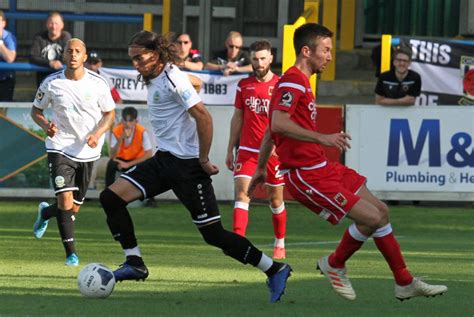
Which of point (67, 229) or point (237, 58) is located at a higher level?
point (237, 58)

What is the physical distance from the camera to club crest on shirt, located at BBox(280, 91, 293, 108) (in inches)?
386

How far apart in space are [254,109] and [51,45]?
7647mm

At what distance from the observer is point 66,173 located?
1301cm

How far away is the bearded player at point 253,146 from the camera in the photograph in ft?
45.3

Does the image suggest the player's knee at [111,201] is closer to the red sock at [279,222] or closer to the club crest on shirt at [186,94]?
the club crest on shirt at [186,94]

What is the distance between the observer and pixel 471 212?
63.2 feet

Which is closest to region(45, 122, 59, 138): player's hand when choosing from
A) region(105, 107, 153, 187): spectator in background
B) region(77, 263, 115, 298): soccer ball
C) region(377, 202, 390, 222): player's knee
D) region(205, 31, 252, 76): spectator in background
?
region(77, 263, 115, 298): soccer ball

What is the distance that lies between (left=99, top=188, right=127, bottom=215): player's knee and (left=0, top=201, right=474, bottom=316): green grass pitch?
68cm

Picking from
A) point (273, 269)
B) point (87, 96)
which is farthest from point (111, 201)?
point (87, 96)

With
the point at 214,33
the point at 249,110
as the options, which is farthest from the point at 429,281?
the point at 214,33

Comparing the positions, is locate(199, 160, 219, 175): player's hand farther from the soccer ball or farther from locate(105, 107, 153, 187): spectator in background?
locate(105, 107, 153, 187): spectator in background

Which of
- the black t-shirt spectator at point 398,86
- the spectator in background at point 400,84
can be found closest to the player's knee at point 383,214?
the spectator in background at point 400,84

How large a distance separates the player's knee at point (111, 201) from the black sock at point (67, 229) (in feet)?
8.62

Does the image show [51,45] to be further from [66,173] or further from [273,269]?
[273,269]
